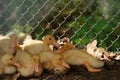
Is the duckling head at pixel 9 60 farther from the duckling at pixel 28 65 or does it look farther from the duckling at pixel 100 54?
the duckling at pixel 100 54

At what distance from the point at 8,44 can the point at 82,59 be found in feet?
1.93

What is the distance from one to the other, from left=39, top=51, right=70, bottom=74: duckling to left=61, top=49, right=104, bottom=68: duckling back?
101 millimetres

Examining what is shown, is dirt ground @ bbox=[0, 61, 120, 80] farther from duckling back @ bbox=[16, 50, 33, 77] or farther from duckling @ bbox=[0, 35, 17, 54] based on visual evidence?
duckling @ bbox=[0, 35, 17, 54]

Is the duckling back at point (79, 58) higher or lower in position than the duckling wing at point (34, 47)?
lower

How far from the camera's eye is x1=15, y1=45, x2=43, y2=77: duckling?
130 inches

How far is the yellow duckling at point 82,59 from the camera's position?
133 inches

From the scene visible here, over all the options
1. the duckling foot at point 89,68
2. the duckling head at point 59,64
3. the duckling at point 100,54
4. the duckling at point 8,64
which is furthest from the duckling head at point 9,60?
the duckling at point 100,54

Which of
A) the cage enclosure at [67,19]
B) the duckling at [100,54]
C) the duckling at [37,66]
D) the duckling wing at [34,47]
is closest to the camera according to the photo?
the duckling at [37,66]

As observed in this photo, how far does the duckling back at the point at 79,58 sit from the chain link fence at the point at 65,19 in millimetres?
822

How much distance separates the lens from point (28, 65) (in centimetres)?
335

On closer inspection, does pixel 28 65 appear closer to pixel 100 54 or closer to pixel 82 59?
pixel 82 59

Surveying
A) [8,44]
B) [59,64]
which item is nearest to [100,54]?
[59,64]

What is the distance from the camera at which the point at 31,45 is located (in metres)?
3.49

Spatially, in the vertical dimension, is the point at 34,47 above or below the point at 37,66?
above
